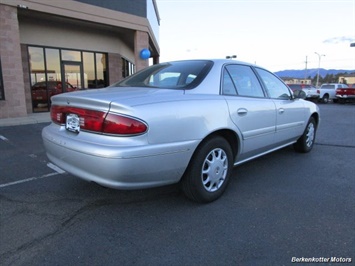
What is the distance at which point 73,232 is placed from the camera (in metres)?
2.66

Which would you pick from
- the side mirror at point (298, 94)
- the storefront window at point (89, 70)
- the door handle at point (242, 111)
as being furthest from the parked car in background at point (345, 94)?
the door handle at point (242, 111)

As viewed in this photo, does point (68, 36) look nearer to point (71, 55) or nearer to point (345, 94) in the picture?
point (71, 55)

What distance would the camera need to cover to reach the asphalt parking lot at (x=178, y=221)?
2336 mm

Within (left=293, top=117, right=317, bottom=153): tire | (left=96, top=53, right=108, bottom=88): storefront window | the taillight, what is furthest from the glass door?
the taillight

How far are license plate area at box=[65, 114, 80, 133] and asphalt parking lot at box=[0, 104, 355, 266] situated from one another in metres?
0.89

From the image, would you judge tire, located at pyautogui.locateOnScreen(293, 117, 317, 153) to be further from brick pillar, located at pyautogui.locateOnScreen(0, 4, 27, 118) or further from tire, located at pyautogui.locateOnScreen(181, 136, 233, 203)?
brick pillar, located at pyautogui.locateOnScreen(0, 4, 27, 118)

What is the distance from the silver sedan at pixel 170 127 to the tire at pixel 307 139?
141 centimetres

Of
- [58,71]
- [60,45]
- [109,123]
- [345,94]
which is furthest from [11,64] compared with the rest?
[345,94]

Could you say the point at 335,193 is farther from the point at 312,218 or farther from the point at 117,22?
the point at 117,22

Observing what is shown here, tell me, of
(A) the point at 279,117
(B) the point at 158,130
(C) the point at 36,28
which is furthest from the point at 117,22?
(B) the point at 158,130

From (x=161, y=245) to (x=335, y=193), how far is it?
7.84 ft

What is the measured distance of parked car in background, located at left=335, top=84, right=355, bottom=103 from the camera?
21.2 meters

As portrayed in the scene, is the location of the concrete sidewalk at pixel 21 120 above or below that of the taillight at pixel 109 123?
below

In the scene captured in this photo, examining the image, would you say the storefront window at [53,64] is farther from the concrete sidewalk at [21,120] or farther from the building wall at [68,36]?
the concrete sidewalk at [21,120]
